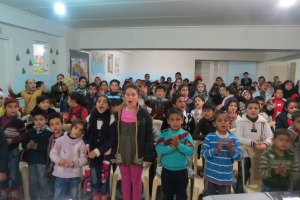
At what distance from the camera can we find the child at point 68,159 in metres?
2.20

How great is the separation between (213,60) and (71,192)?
8.96 m

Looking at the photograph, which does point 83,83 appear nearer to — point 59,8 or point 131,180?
point 59,8

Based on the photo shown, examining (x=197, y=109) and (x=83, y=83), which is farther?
(x=83, y=83)

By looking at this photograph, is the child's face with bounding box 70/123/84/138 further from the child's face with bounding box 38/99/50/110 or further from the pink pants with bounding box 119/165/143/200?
the child's face with bounding box 38/99/50/110

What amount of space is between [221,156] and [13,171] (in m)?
2.10

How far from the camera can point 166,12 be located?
4.35 m

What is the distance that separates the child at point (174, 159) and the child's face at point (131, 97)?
35cm

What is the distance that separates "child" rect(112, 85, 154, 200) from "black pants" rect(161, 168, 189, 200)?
0.21 metres

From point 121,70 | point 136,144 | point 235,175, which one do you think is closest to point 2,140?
point 136,144

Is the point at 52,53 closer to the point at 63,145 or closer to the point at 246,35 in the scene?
the point at 63,145

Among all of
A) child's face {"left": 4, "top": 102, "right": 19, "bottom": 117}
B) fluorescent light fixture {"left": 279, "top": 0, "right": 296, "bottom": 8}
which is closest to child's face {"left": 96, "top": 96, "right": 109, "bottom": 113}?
child's face {"left": 4, "top": 102, "right": 19, "bottom": 117}

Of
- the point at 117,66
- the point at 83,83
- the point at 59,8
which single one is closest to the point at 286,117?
the point at 83,83

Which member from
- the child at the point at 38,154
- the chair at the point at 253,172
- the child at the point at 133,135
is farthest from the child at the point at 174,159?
the child at the point at 38,154

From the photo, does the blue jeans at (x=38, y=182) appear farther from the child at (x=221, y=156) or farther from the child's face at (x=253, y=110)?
the child's face at (x=253, y=110)
